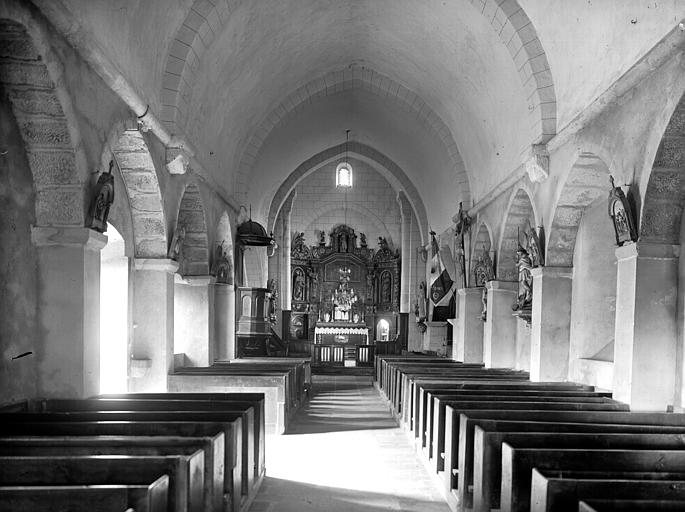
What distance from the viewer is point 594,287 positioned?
8.95 metres

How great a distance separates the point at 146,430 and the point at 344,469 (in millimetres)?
2733

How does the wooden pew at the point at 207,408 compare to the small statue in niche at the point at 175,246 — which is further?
the small statue in niche at the point at 175,246

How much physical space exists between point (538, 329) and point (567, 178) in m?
Answer: 2.39

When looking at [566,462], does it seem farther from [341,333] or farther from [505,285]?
[341,333]

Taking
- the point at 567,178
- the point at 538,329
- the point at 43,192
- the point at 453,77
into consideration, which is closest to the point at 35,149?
the point at 43,192

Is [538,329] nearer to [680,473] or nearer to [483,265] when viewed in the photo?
[483,265]

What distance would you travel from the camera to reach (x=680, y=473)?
3.61 m

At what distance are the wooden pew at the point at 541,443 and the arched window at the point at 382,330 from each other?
19.6 meters

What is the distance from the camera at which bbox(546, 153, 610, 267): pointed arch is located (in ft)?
25.8

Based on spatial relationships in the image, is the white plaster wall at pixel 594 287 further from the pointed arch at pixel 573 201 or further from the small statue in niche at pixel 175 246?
the small statue in niche at pixel 175 246

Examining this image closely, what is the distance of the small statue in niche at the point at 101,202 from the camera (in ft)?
19.0

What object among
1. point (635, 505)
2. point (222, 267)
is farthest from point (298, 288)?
point (635, 505)

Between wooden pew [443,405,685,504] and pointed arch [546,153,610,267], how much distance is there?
11.2ft

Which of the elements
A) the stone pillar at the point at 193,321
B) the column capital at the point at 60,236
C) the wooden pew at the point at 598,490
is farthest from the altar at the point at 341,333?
the wooden pew at the point at 598,490
